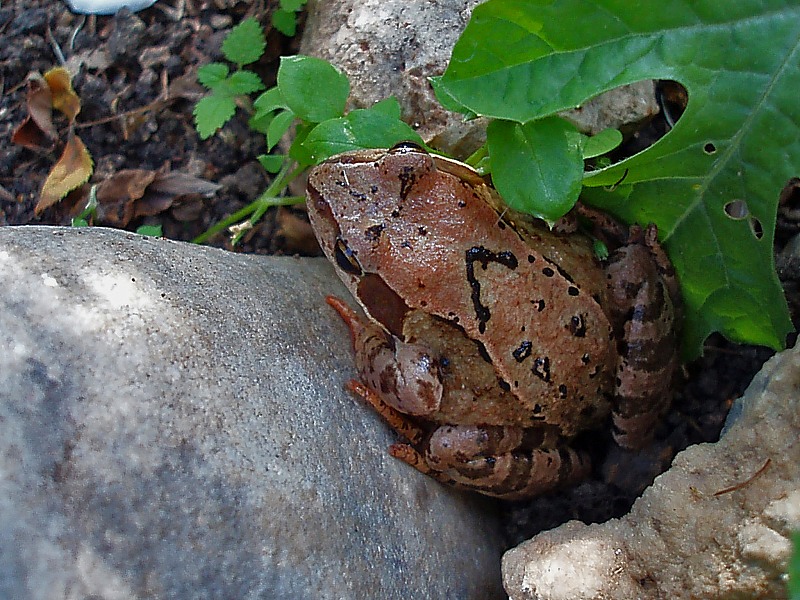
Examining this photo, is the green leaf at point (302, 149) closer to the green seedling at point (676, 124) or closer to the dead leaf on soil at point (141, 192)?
the green seedling at point (676, 124)

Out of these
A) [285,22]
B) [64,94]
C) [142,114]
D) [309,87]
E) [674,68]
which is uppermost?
[674,68]

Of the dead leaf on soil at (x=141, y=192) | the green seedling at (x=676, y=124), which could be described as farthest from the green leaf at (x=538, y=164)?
the dead leaf on soil at (x=141, y=192)

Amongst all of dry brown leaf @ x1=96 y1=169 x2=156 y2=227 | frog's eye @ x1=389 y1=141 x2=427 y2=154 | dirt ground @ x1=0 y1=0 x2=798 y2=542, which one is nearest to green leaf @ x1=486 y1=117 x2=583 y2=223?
frog's eye @ x1=389 y1=141 x2=427 y2=154

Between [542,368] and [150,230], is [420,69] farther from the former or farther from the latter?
[150,230]

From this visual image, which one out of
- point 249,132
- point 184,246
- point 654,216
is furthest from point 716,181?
point 249,132

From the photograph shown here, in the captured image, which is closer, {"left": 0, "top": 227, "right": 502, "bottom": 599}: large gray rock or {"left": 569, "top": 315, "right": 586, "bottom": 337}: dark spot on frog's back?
{"left": 0, "top": 227, "right": 502, "bottom": 599}: large gray rock

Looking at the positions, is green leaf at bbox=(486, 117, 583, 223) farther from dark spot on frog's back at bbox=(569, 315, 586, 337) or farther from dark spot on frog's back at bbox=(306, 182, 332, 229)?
dark spot on frog's back at bbox=(306, 182, 332, 229)

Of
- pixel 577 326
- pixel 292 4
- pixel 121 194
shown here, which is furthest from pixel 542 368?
pixel 121 194

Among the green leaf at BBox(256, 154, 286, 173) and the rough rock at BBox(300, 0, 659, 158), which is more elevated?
the rough rock at BBox(300, 0, 659, 158)
